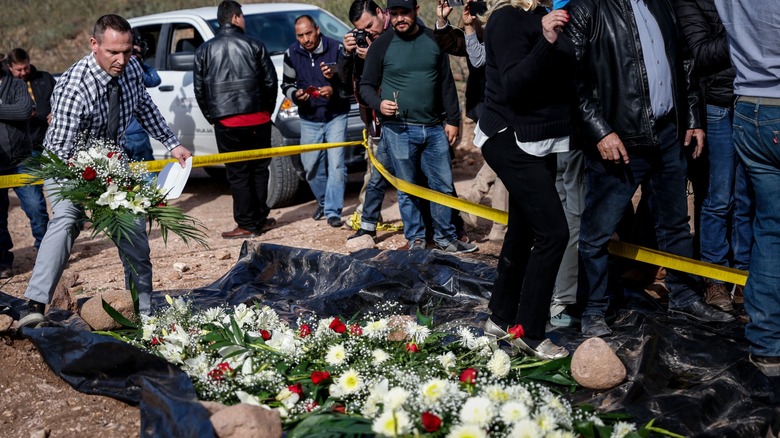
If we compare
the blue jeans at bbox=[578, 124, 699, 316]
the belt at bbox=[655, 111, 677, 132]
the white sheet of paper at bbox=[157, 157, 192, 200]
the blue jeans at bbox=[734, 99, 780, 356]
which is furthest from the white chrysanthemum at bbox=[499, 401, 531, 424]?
the white sheet of paper at bbox=[157, 157, 192, 200]

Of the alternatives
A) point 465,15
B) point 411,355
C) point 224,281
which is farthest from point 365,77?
point 411,355

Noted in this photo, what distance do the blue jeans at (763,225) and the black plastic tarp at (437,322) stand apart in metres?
0.20

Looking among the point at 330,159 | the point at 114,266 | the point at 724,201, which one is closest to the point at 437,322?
the point at 724,201

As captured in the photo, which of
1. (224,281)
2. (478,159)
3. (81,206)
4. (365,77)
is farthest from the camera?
(478,159)

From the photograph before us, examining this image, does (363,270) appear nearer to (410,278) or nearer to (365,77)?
(410,278)

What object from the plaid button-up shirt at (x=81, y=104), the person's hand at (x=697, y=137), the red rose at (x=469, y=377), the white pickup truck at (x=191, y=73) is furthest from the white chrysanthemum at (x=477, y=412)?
the white pickup truck at (x=191, y=73)

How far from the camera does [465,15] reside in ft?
22.1

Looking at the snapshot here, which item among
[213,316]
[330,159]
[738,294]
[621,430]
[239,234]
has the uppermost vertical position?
[621,430]

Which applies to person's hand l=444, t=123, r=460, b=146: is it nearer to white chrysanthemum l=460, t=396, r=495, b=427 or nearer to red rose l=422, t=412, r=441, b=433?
white chrysanthemum l=460, t=396, r=495, b=427

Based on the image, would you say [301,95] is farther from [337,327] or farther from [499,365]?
[499,365]

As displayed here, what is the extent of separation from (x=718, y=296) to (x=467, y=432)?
9.61 feet

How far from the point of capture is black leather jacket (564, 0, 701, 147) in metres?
5.22

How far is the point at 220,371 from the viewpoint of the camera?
4363mm

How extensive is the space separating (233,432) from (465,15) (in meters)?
3.85
